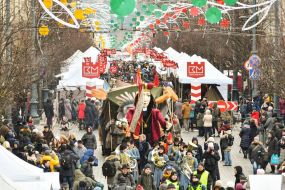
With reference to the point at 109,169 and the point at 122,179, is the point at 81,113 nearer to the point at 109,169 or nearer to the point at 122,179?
the point at 109,169

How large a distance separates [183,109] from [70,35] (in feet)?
81.4

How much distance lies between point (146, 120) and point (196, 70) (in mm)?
16473

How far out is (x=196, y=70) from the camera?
147 feet

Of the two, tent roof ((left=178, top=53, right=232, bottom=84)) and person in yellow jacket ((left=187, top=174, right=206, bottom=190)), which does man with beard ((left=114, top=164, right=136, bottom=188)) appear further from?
tent roof ((left=178, top=53, right=232, bottom=84))

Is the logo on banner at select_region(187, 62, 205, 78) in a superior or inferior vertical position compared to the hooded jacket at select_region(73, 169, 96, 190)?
inferior

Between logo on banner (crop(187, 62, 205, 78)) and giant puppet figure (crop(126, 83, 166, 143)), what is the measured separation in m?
15.9

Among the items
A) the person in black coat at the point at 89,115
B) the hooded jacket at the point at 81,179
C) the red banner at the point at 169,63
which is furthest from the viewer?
the red banner at the point at 169,63

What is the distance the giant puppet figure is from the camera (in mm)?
28188

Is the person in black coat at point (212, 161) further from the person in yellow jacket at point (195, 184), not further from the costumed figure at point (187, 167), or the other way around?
the person in yellow jacket at point (195, 184)

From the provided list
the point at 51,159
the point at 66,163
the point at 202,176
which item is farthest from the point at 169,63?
the point at 202,176

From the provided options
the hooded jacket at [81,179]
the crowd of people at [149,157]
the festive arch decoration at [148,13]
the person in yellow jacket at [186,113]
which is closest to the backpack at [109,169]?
the crowd of people at [149,157]

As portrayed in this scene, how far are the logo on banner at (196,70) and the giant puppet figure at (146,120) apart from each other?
15.9 metres

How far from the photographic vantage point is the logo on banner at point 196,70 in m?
44.5

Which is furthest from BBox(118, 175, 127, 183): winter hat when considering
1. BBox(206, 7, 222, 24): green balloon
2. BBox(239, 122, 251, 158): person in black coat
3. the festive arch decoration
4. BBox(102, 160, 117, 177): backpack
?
BBox(239, 122, 251, 158): person in black coat
